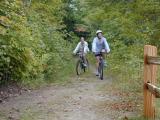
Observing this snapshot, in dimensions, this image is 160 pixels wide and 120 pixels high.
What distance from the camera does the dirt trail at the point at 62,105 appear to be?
862cm

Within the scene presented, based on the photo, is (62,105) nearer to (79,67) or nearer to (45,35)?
(45,35)

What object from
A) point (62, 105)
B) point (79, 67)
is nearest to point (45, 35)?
point (79, 67)

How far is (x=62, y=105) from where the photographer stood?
9.90m

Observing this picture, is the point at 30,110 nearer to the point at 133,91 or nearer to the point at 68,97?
the point at 68,97

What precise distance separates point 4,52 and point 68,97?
2.10m

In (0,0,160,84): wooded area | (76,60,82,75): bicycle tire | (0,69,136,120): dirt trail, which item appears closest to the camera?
(0,69,136,120): dirt trail

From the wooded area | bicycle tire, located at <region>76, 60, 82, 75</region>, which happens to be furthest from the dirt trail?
bicycle tire, located at <region>76, 60, 82, 75</region>

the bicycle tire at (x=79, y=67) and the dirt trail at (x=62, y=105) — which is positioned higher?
the bicycle tire at (x=79, y=67)

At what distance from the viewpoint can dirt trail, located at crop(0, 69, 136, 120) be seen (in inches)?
339

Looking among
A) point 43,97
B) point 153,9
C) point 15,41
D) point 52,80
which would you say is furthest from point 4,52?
point 153,9

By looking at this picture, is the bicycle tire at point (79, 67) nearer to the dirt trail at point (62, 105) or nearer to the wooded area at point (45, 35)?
the wooded area at point (45, 35)

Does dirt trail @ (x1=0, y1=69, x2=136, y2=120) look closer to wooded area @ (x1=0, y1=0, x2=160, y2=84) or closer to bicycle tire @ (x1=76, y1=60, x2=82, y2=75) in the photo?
wooded area @ (x1=0, y1=0, x2=160, y2=84)

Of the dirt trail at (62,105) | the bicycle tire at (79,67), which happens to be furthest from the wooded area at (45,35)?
the dirt trail at (62,105)

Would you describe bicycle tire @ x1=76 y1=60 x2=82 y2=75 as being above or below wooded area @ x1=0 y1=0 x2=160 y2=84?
below
